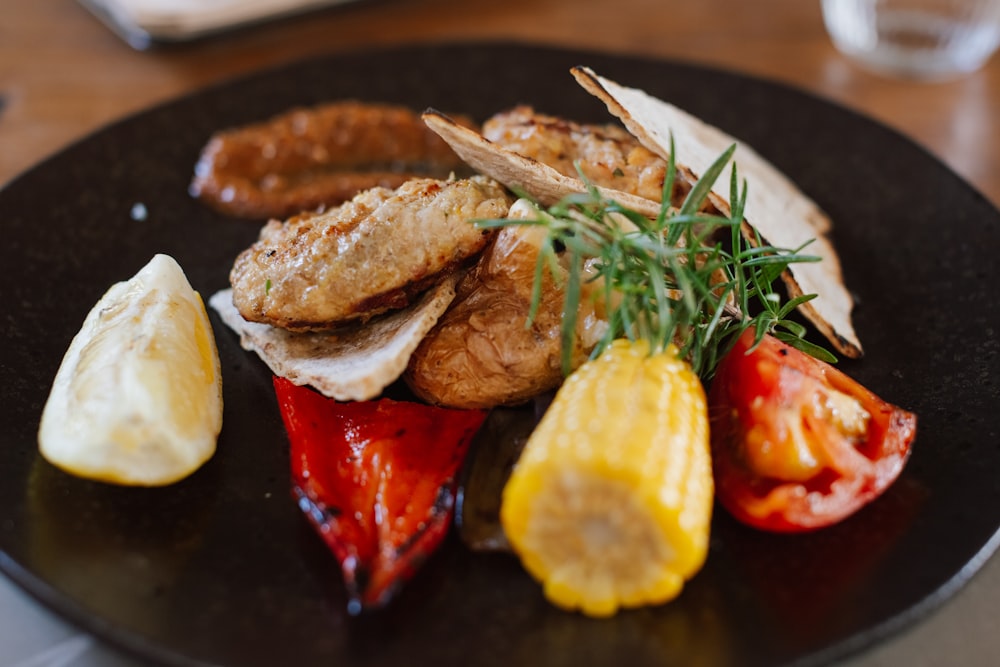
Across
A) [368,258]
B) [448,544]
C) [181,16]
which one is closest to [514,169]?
[368,258]

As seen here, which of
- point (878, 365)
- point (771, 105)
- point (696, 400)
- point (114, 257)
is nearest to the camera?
point (696, 400)

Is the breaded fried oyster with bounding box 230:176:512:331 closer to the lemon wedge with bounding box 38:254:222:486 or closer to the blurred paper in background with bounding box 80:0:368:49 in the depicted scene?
the lemon wedge with bounding box 38:254:222:486

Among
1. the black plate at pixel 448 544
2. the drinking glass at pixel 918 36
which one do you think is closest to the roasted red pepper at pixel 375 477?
the black plate at pixel 448 544

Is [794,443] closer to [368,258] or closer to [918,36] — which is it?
[368,258]

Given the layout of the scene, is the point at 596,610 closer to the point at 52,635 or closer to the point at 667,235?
the point at 667,235

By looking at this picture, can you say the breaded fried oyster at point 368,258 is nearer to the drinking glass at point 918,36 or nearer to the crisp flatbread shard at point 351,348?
the crisp flatbread shard at point 351,348

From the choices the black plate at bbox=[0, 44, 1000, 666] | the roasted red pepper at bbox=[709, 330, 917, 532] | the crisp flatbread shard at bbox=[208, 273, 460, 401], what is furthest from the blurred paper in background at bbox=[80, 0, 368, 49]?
the roasted red pepper at bbox=[709, 330, 917, 532]

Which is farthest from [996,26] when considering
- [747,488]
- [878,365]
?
[747,488]

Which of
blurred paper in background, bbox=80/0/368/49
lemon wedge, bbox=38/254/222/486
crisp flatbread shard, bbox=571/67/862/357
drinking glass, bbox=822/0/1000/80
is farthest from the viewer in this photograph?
drinking glass, bbox=822/0/1000/80
